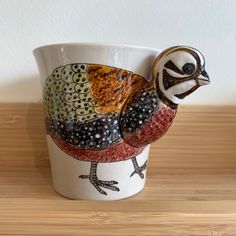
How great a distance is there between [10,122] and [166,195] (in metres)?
0.22

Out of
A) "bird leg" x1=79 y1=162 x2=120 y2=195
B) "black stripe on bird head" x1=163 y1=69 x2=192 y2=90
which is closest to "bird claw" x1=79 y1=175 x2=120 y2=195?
"bird leg" x1=79 y1=162 x2=120 y2=195

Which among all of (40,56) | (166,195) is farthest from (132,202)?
(40,56)

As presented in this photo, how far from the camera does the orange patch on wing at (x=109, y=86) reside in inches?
11.6

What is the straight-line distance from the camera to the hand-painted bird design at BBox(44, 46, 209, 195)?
0.29 m

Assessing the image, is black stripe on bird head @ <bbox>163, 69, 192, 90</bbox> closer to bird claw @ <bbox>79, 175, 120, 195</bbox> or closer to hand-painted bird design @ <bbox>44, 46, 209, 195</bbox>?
hand-painted bird design @ <bbox>44, 46, 209, 195</bbox>

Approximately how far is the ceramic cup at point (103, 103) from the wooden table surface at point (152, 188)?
1.5 inches

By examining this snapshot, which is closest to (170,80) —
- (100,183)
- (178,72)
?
(178,72)

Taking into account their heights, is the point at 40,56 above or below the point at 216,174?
above

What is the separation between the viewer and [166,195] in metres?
0.35

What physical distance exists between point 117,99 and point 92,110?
0.02 meters

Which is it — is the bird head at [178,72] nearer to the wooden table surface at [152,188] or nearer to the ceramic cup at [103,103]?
the ceramic cup at [103,103]
